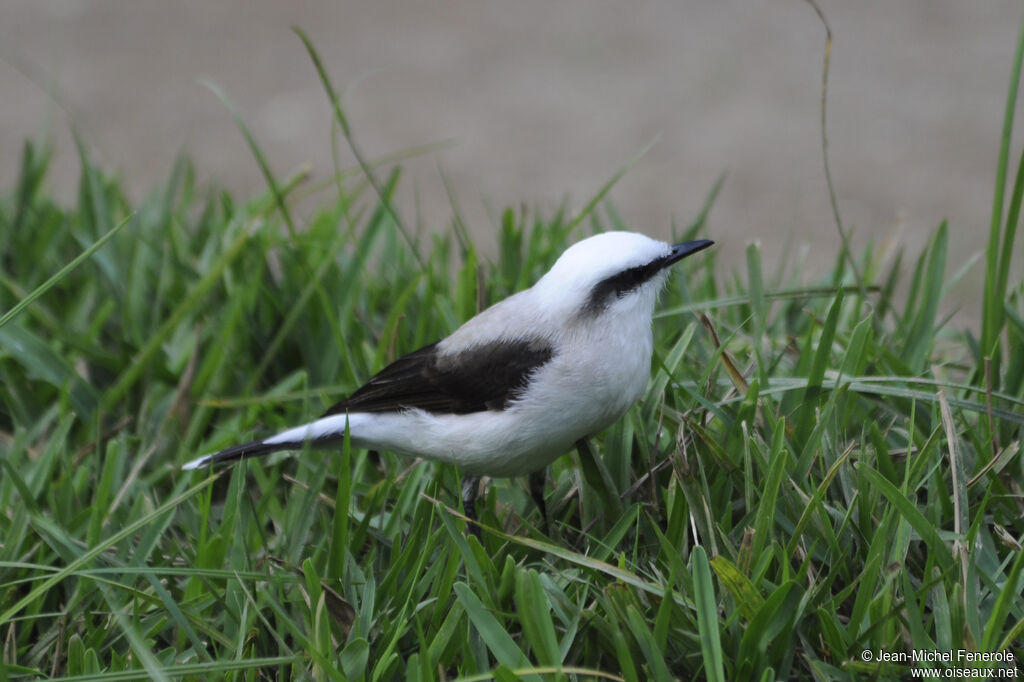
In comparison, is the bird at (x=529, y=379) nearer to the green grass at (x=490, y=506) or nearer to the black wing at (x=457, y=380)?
the black wing at (x=457, y=380)

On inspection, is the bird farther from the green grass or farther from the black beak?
the green grass

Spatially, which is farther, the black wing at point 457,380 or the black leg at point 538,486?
Result: the black leg at point 538,486

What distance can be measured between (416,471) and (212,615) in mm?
694

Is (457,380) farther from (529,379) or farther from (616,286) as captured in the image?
(616,286)

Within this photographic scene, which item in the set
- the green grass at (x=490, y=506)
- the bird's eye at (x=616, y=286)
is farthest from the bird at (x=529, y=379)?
the green grass at (x=490, y=506)

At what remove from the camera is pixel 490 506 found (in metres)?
3.00

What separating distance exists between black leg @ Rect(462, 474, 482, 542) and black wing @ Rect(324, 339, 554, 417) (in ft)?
0.70

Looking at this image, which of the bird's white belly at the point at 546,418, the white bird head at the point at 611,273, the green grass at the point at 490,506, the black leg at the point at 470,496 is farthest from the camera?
the black leg at the point at 470,496

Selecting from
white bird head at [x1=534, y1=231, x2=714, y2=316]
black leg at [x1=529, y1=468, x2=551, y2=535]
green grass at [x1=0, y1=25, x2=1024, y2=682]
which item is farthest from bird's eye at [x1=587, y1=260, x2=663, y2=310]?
black leg at [x1=529, y1=468, x2=551, y2=535]

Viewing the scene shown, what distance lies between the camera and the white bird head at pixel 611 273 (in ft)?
9.02

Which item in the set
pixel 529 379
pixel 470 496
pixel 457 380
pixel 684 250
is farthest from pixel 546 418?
pixel 684 250

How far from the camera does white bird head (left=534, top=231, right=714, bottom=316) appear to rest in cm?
275

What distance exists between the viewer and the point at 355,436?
117 inches

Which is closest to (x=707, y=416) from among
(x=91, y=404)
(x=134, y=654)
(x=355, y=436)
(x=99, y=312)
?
(x=355, y=436)
